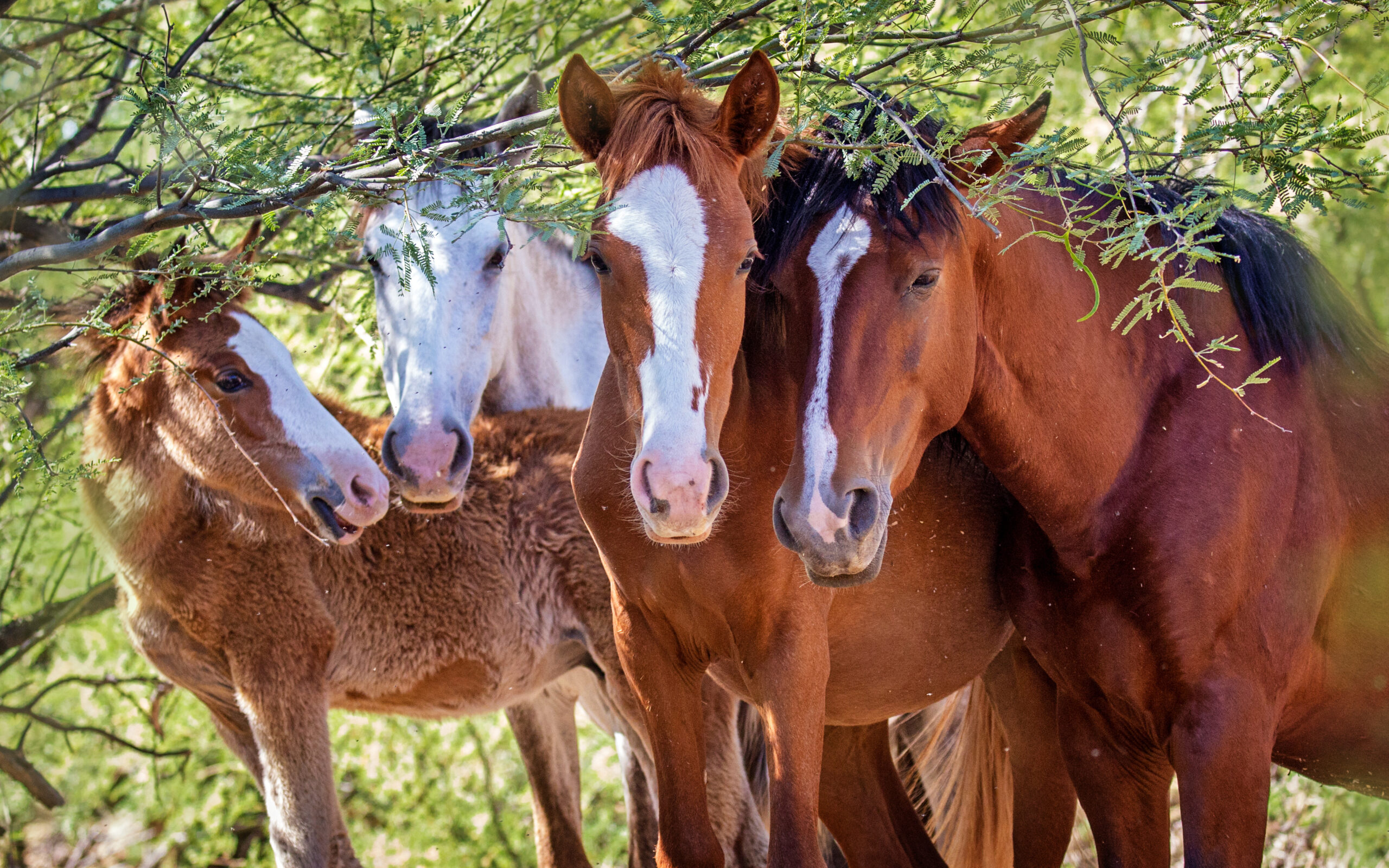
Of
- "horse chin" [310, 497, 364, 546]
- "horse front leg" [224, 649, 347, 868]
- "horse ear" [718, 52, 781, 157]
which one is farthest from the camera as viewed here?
"horse front leg" [224, 649, 347, 868]

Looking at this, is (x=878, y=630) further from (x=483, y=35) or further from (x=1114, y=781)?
(x=483, y=35)

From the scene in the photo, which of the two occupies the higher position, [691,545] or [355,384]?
[691,545]

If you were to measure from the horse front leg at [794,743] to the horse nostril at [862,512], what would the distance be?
398 millimetres

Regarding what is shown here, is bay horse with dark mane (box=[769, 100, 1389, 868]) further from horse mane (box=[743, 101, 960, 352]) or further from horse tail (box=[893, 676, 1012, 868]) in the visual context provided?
horse tail (box=[893, 676, 1012, 868])

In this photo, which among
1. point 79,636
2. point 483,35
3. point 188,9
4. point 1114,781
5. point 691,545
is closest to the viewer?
point 691,545

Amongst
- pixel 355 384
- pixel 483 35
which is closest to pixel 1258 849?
pixel 483 35

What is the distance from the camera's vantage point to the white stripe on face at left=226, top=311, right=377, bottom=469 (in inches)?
151

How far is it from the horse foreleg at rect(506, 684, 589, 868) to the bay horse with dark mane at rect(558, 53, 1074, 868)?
1.90 metres

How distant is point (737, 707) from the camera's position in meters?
4.58

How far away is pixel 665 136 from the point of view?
8.23 ft

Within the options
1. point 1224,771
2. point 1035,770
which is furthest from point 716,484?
point 1035,770

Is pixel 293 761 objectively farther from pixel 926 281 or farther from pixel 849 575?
pixel 926 281

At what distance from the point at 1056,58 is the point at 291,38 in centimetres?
322

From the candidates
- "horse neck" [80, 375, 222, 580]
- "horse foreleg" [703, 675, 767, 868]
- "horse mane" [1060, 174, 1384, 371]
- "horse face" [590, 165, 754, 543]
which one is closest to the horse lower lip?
"horse neck" [80, 375, 222, 580]
